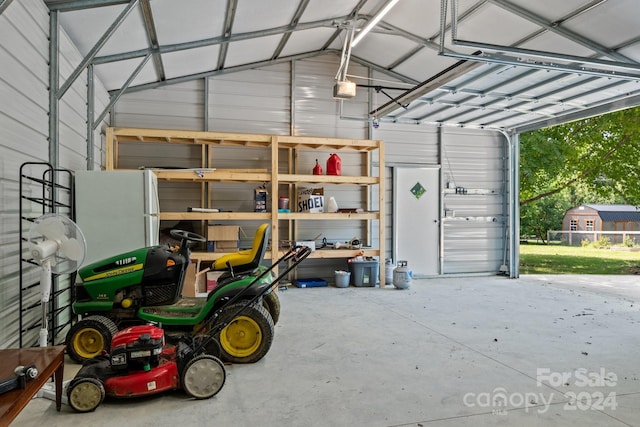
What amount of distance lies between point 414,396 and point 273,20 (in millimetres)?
4900

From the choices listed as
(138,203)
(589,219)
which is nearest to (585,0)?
(138,203)

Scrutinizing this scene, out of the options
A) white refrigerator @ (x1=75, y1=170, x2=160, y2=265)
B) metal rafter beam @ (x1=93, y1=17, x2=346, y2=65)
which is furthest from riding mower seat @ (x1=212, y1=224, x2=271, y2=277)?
metal rafter beam @ (x1=93, y1=17, x2=346, y2=65)

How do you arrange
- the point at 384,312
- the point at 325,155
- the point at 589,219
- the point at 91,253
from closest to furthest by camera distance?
the point at 91,253
the point at 384,312
the point at 325,155
the point at 589,219

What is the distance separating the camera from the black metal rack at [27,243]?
347cm

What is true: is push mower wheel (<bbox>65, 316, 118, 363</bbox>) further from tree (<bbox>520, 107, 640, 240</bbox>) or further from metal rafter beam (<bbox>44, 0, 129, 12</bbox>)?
tree (<bbox>520, 107, 640, 240</bbox>)

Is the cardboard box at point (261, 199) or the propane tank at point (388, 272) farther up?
the cardboard box at point (261, 199)

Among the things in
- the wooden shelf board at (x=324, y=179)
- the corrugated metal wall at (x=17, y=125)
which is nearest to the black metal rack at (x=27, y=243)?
the corrugated metal wall at (x=17, y=125)

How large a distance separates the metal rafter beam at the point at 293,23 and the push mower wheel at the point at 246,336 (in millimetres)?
4009

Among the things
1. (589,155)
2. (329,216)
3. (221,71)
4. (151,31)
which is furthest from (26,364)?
(589,155)

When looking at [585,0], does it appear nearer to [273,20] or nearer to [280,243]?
[273,20]

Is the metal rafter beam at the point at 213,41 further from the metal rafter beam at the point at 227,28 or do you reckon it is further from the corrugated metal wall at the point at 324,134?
the corrugated metal wall at the point at 324,134

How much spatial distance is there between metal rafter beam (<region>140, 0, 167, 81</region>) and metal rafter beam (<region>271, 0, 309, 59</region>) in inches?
72.1

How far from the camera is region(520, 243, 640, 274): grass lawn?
11203mm

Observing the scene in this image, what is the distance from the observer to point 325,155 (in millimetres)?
8078
